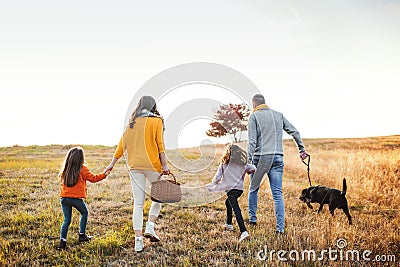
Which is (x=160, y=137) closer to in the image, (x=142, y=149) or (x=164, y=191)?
(x=142, y=149)

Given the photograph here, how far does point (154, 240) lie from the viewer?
5582 millimetres

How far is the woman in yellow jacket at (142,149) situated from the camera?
17.0 ft

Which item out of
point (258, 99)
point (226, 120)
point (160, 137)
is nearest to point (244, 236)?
point (160, 137)

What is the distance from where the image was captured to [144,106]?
17.4 ft

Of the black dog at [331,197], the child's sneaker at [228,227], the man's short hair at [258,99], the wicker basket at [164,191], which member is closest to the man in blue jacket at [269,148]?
Result: the man's short hair at [258,99]

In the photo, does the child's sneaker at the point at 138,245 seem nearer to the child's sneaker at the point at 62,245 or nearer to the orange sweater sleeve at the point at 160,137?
the child's sneaker at the point at 62,245

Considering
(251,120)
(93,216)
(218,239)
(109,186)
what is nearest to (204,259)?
(218,239)

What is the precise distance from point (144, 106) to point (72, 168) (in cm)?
153

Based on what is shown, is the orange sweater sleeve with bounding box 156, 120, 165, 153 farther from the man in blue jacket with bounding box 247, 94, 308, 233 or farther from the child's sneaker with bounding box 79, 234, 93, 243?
the child's sneaker with bounding box 79, 234, 93, 243

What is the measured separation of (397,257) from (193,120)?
5700mm

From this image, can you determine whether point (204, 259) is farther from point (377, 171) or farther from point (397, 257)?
point (377, 171)

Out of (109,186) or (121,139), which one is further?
(109,186)

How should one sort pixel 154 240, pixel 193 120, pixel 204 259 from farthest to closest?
pixel 193 120
pixel 154 240
pixel 204 259

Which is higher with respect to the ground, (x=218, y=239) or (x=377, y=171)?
(x=377, y=171)
